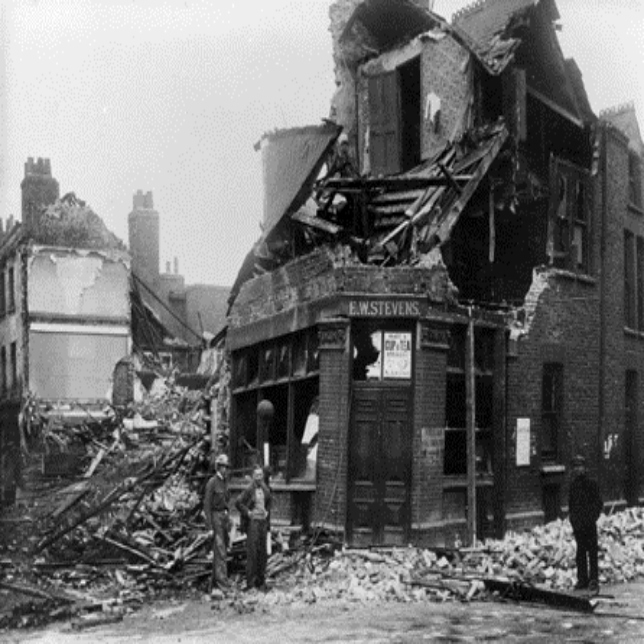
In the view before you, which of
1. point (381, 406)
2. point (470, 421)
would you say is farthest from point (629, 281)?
point (381, 406)

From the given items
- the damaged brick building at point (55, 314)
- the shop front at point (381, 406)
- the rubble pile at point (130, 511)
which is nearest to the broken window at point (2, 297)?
the damaged brick building at point (55, 314)

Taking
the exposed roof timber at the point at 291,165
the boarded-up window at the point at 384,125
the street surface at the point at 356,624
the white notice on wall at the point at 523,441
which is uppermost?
the boarded-up window at the point at 384,125

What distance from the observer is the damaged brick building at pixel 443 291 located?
14.7 m

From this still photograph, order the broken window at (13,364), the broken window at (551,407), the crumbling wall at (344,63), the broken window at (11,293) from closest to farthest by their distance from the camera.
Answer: the broken window at (551,407) → the crumbling wall at (344,63) → the broken window at (13,364) → the broken window at (11,293)

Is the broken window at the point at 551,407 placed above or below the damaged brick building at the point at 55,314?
below

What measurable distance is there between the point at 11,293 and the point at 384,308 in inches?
861

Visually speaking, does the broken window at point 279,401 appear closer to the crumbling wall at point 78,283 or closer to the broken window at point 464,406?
the broken window at point 464,406

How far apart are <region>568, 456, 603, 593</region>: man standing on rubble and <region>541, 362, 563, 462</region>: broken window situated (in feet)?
18.0

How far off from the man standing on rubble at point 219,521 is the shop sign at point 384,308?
3.25 metres

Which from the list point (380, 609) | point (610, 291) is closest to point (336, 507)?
point (380, 609)

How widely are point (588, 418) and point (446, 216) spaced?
18.9ft

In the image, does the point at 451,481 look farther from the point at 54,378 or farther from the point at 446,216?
the point at 54,378

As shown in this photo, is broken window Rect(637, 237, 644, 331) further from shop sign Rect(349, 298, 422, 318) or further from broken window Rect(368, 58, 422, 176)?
shop sign Rect(349, 298, 422, 318)

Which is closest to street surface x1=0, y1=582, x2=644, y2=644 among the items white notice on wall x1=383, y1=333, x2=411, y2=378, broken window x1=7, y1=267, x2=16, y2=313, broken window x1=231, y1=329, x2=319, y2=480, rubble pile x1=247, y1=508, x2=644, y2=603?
rubble pile x1=247, y1=508, x2=644, y2=603
